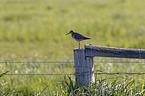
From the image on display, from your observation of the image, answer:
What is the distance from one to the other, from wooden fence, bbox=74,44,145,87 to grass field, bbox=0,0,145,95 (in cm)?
105

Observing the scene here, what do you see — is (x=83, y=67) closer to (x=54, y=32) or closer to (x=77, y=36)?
(x=77, y=36)

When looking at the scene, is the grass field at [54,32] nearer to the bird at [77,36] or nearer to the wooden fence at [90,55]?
the wooden fence at [90,55]

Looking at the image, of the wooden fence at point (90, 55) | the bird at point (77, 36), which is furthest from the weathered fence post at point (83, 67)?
the bird at point (77, 36)

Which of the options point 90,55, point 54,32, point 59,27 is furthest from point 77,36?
point 59,27

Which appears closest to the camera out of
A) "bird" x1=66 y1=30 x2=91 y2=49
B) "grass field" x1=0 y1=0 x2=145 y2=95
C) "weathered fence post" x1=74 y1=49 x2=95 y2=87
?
"bird" x1=66 y1=30 x2=91 y2=49

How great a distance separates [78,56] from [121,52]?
0.59m

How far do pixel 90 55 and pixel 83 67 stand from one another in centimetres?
21

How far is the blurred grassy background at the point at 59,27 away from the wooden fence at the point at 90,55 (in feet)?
12.7

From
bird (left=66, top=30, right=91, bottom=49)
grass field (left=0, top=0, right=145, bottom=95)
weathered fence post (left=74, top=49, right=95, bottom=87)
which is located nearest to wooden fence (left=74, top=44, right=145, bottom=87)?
weathered fence post (left=74, top=49, right=95, bottom=87)

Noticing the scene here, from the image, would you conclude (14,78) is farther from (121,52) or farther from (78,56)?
(121,52)

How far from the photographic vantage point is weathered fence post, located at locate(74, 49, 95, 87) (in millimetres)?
3309

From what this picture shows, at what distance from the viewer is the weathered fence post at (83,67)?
3309mm

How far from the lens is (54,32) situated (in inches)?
439

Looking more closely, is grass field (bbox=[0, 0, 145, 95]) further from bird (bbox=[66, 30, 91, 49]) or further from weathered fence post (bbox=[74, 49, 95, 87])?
bird (bbox=[66, 30, 91, 49])
